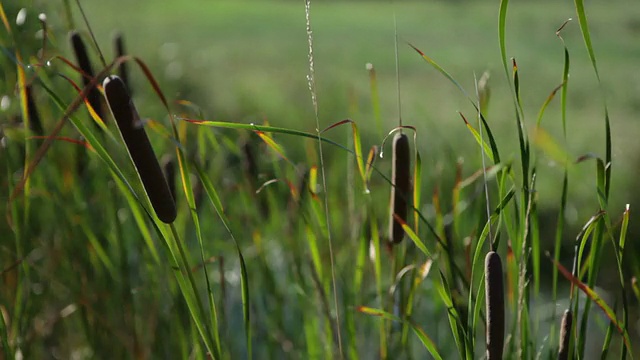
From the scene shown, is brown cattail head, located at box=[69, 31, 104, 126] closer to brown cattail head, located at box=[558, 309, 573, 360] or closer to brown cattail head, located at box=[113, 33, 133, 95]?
brown cattail head, located at box=[113, 33, 133, 95]

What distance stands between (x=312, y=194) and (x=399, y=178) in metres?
0.07

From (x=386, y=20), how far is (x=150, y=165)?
10.1ft

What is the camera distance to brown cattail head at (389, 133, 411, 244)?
1.62 ft

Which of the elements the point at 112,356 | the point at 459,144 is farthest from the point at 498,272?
the point at 459,144

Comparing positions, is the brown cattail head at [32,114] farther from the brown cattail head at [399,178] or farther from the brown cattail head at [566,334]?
the brown cattail head at [566,334]

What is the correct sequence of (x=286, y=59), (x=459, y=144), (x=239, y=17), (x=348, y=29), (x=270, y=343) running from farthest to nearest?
Answer: (x=239, y=17), (x=348, y=29), (x=286, y=59), (x=459, y=144), (x=270, y=343)

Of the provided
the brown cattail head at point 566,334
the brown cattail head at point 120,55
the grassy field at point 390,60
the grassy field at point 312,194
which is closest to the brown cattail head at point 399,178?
the grassy field at point 312,194

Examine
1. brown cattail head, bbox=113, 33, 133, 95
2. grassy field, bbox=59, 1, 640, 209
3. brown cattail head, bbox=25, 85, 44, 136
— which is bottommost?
grassy field, bbox=59, 1, 640, 209

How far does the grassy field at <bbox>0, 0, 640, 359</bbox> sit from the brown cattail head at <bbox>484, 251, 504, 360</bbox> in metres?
0.03

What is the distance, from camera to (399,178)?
1.67ft

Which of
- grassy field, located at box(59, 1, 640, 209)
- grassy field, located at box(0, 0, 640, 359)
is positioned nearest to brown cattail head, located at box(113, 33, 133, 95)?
grassy field, located at box(0, 0, 640, 359)

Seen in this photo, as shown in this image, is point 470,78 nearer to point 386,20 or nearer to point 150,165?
point 386,20

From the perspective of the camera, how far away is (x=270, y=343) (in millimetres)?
794

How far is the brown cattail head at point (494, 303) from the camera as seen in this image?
1.27 ft
